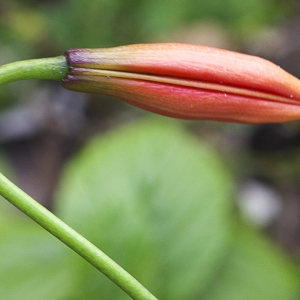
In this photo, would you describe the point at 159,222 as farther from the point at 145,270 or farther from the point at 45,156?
the point at 45,156

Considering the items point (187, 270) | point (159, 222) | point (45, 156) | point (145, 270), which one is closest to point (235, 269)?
point (187, 270)

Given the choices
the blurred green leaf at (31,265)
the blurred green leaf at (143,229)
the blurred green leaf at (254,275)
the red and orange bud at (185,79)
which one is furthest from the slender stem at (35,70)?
the blurred green leaf at (254,275)

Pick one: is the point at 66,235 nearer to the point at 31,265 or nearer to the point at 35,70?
the point at 35,70

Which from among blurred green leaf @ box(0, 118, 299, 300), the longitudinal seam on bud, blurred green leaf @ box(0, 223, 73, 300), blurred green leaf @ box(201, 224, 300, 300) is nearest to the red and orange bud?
the longitudinal seam on bud

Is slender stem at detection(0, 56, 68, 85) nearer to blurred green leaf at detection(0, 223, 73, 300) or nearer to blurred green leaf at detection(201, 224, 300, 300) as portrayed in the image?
blurred green leaf at detection(0, 223, 73, 300)

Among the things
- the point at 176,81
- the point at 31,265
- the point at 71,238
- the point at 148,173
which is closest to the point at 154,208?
the point at 148,173
